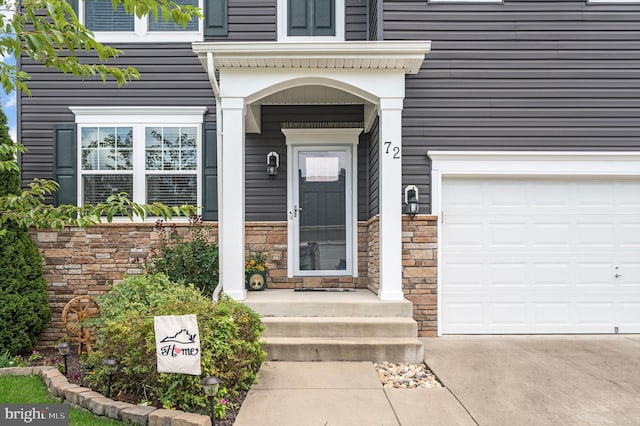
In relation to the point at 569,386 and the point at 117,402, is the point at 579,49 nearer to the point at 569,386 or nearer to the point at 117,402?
the point at 569,386

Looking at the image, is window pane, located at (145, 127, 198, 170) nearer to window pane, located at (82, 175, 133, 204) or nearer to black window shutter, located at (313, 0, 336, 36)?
window pane, located at (82, 175, 133, 204)

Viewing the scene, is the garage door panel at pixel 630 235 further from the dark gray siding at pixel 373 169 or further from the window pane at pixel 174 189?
the window pane at pixel 174 189

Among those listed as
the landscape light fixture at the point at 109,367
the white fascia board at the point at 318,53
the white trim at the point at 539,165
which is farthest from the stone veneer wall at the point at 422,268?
the landscape light fixture at the point at 109,367

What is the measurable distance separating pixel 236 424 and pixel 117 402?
0.87 meters

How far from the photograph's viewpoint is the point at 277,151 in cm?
657

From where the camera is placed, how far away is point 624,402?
11.5 ft

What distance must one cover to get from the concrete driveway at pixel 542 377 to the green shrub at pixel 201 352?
1.71 meters

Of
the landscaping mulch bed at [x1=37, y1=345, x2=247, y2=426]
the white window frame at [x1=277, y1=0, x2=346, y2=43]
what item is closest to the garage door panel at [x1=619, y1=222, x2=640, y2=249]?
the white window frame at [x1=277, y1=0, x2=346, y2=43]

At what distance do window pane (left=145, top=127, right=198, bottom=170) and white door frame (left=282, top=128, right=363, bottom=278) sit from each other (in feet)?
4.34

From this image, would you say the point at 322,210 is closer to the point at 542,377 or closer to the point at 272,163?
the point at 272,163

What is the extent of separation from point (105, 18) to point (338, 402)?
594 cm

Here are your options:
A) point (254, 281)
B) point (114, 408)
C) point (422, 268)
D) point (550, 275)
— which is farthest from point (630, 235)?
point (114, 408)

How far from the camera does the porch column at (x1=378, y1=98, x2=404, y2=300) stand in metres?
5.05

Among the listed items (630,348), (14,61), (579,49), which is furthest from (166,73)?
(630,348)
